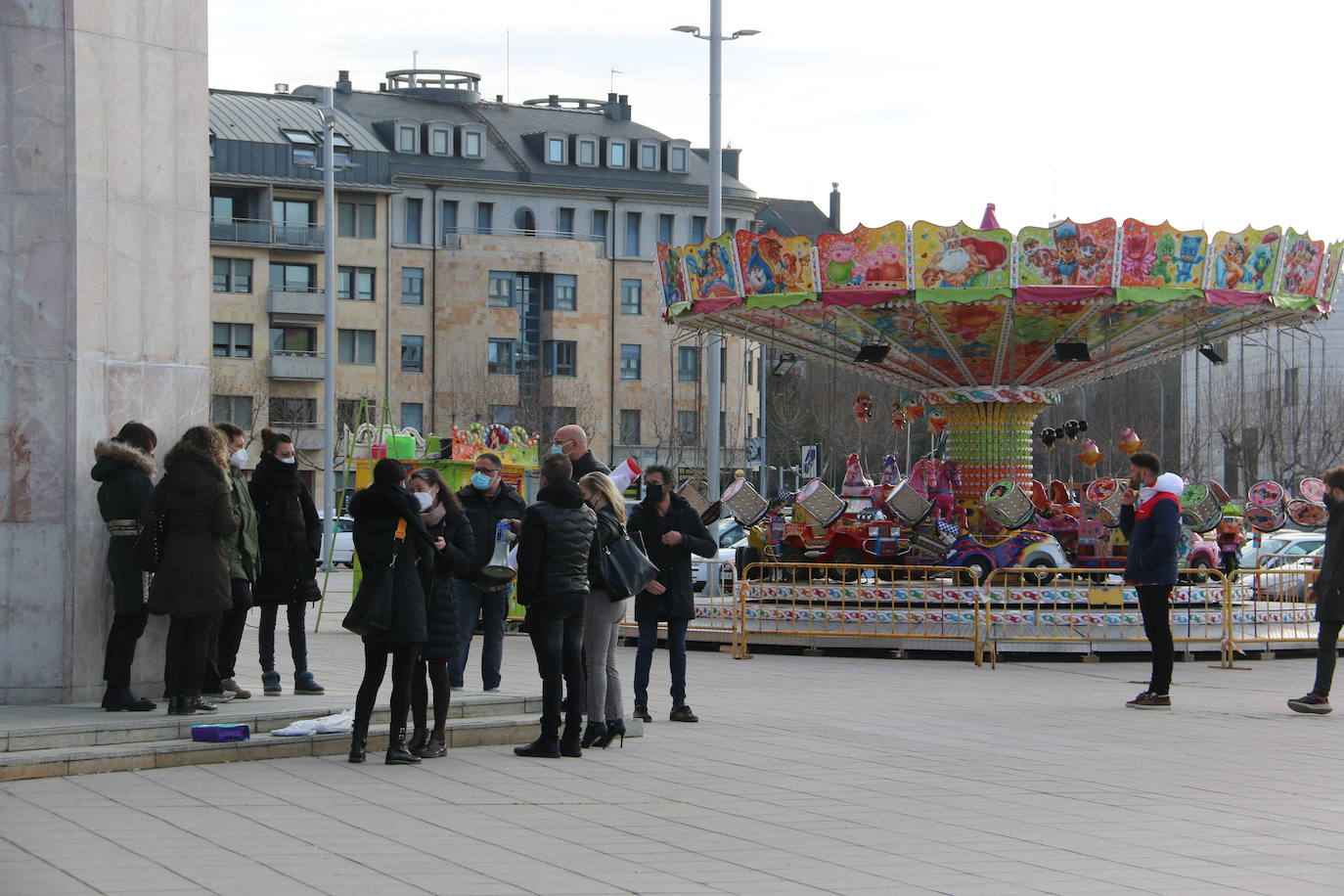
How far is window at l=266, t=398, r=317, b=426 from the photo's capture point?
63.1 meters

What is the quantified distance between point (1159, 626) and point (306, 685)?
670 cm

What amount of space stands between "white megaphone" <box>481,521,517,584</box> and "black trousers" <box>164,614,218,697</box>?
7.05ft

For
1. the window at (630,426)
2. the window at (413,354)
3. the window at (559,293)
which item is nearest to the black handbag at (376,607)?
the window at (413,354)

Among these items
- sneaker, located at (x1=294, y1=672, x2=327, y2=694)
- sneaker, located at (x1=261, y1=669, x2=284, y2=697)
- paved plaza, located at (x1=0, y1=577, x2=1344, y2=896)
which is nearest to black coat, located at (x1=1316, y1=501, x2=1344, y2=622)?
paved plaza, located at (x1=0, y1=577, x2=1344, y2=896)

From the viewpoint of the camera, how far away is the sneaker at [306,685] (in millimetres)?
12203

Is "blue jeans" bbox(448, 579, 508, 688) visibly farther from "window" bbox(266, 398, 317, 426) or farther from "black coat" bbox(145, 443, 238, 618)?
"window" bbox(266, 398, 317, 426)

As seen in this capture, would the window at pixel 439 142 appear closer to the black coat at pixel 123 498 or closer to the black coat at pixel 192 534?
the black coat at pixel 123 498

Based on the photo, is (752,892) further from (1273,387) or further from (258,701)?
(1273,387)

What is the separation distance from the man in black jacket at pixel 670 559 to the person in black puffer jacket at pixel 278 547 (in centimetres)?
226

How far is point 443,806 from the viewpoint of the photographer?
8938mm

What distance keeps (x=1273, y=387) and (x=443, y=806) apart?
171 ft

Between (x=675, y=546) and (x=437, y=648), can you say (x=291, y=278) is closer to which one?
(x=675, y=546)

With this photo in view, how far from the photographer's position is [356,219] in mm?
65562

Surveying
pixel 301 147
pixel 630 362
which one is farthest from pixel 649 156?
pixel 301 147
